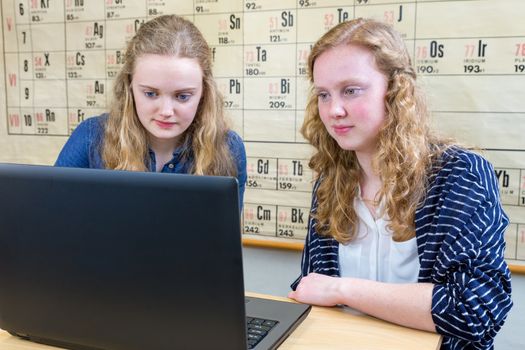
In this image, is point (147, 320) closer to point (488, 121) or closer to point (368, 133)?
point (368, 133)

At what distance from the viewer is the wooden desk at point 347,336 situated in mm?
846

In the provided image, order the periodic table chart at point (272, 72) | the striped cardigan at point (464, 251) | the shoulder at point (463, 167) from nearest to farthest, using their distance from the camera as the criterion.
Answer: the striped cardigan at point (464, 251) → the shoulder at point (463, 167) → the periodic table chart at point (272, 72)

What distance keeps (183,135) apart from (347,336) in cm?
80

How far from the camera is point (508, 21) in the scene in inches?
60.3

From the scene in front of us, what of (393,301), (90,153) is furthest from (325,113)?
(90,153)

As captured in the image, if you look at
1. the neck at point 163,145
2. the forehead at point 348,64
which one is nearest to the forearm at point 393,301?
the forehead at point 348,64

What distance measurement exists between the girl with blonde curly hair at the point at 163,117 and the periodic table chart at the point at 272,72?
34cm

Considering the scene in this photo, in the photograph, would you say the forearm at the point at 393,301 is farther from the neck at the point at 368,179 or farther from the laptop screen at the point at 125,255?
the laptop screen at the point at 125,255

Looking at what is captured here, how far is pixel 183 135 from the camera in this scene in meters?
1.50

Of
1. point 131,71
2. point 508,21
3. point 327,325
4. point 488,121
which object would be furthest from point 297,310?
point 508,21

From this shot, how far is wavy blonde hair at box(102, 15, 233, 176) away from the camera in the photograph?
4.65 ft

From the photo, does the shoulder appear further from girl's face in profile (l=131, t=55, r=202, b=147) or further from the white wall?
the white wall

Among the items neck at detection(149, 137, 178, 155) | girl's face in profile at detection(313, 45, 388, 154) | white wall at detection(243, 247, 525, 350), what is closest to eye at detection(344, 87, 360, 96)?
girl's face in profile at detection(313, 45, 388, 154)

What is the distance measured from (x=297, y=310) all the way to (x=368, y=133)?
38 centimetres
